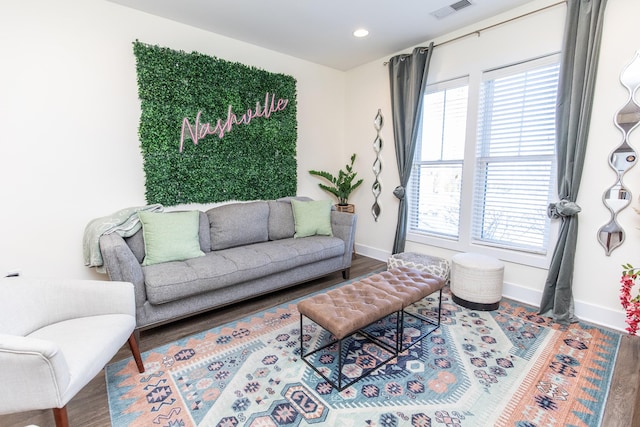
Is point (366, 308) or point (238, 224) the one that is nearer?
point (366, 308)

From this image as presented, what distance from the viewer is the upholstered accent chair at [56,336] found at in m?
1.18

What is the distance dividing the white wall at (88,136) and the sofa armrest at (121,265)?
797 millimetres

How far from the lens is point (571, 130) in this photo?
2.48 meters

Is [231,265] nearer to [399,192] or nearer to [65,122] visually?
[65,122]

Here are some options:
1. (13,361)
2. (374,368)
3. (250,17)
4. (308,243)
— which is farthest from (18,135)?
(374,368)

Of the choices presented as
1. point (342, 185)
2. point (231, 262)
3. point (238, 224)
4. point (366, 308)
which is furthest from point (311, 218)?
point (366, 308)

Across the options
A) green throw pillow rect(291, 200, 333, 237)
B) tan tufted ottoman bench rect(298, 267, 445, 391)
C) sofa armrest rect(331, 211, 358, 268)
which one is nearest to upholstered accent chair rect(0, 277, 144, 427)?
tan tufted ottoman bench rect(298, 267, 445, 391)

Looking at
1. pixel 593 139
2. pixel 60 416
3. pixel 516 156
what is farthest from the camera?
pixel 516 156

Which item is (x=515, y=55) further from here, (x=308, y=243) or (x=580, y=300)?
(x=308, y=243)

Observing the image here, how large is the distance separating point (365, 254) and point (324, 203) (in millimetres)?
A: 1297

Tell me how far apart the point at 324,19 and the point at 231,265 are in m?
2.59

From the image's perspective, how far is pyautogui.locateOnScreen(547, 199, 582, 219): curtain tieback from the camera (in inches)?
97.3

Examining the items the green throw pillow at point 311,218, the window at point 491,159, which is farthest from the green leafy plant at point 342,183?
the window at point 491,159

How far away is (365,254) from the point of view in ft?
14.9
